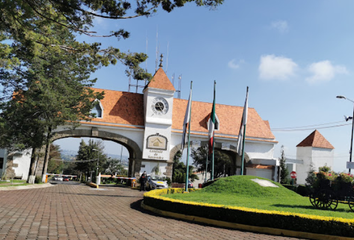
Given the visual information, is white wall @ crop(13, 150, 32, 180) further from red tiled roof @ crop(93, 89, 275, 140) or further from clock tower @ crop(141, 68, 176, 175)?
clock tower @ crop(141, 68, 176, 175)

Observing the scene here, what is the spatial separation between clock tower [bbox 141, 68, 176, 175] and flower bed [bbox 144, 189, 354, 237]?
72.9ft

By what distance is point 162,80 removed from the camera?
36.6 metres

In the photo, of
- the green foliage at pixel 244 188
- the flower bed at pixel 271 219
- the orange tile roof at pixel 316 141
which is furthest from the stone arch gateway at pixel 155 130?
the flower bed at pixel 271 219

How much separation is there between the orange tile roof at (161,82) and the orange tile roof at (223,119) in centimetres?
327

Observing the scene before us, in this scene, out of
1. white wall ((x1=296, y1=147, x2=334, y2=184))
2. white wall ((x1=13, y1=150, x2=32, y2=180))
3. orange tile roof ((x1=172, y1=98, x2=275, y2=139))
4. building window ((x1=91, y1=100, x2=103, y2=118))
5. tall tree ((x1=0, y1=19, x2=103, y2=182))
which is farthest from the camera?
white wall ((x1=296, y1=147, x2=334, y2=184))

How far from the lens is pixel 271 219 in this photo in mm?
10922

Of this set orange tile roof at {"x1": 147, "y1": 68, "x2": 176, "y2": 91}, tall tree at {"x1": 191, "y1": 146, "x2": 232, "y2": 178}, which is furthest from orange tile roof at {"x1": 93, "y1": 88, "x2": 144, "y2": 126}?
tall tree at {"x1": 191, "y1": 146, "x2": 232, "y2": 178}

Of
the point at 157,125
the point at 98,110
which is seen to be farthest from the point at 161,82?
the point at 98,110

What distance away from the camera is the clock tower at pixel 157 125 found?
3528 cm

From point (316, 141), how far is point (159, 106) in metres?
19.8

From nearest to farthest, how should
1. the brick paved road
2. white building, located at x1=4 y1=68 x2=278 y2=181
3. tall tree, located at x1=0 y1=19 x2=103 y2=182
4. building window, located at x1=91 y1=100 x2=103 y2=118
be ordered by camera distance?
1. the brick paved road
2. tall tree, located at x1=0 y1=19 x2=103 y2=182
3. white building, located at x1=4 y1=68 x2=278 y2=181
4. building window, located at x1=91 y1=100 x2=103 y2=118

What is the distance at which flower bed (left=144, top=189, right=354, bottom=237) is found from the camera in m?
10.2

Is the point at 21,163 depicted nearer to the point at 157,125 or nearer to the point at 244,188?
the point at 157,125

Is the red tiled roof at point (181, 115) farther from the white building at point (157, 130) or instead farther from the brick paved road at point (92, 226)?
the brick paved road at point (92, 226)
